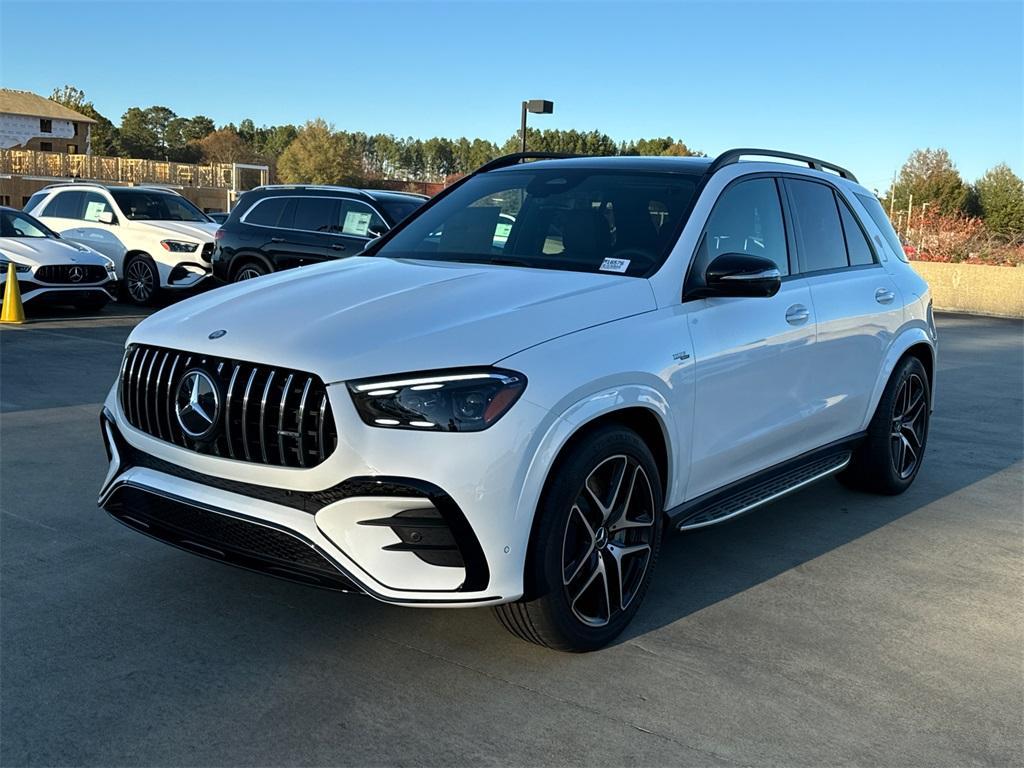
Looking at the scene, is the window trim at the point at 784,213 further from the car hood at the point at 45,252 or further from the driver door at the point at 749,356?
the car hood at the point at 45,252

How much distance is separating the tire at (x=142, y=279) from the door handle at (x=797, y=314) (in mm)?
12168

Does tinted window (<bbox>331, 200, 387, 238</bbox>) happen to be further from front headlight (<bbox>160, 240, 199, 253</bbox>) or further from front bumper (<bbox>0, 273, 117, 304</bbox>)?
front bumper (<bbox>0, 273, 117, 304</bbox>)

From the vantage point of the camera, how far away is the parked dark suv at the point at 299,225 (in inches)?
521

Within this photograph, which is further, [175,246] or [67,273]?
[175,246]

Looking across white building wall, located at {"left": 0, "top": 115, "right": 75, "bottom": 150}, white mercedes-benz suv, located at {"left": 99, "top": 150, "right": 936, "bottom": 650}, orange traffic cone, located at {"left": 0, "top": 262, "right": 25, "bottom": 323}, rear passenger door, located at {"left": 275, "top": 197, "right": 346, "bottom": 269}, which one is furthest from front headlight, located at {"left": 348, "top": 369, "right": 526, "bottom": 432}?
white building wall, located at {"left": 0, "top": 115, "right": 75, "bottom": 150}

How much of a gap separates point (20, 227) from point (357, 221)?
184 inches

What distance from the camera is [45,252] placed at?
13.3m

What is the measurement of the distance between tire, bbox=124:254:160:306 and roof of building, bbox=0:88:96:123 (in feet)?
285

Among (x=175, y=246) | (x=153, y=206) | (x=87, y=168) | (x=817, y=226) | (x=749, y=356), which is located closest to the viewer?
(x=749, y=356)

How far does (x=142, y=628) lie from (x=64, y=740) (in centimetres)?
81

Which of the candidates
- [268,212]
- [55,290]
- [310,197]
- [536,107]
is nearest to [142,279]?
[55,290]

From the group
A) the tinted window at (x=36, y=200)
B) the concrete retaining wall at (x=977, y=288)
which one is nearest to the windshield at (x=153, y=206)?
the tinted window at (x=36, y=200)

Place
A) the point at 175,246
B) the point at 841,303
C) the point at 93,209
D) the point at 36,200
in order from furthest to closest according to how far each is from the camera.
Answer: the point at 36,200 < the point at 93,209 < the point at 175,246 < the point at 841,303

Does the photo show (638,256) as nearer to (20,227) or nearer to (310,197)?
(310,197)
